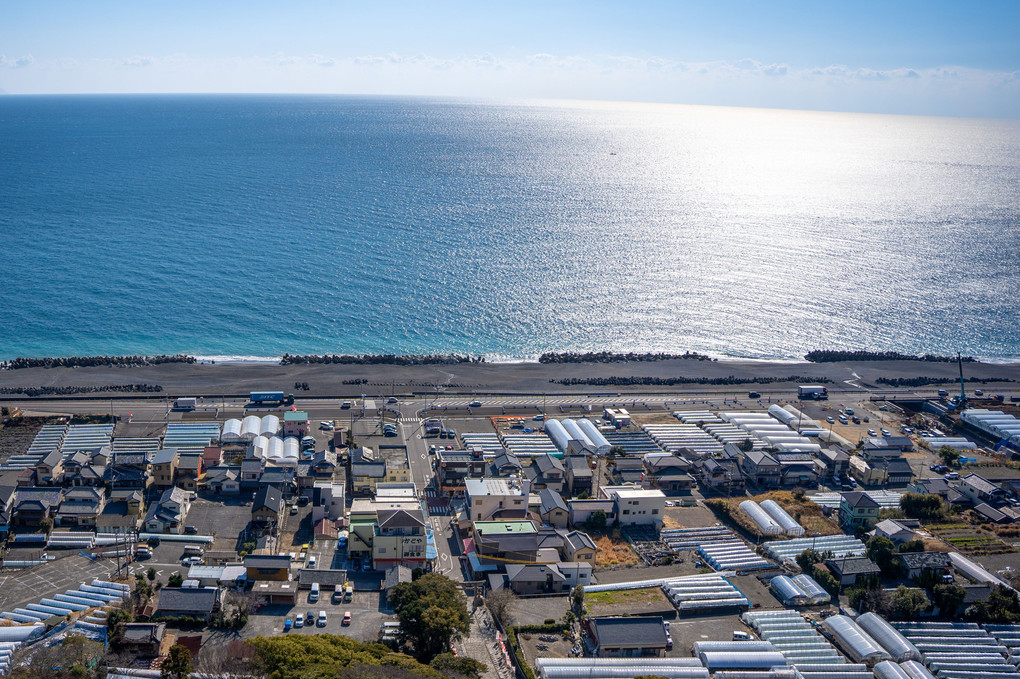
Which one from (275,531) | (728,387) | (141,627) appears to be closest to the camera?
(141,627)

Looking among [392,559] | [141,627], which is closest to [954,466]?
[392,559]

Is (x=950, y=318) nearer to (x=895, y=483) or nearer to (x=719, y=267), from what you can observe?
(x=719, y=267)

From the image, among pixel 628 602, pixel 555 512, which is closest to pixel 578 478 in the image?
pixel 555 512

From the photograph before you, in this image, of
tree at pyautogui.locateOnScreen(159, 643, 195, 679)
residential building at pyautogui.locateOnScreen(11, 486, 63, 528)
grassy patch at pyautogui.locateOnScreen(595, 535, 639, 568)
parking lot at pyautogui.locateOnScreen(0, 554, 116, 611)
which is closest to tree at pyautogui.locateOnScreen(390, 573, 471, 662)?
tree at pyautogui.locateOnScreen(159, 643, 195, 679)

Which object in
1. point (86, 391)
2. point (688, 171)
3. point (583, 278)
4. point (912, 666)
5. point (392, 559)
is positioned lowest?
point (912, 666)

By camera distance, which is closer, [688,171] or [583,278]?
[583,278]

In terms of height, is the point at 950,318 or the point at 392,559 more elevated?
the point at 950,318

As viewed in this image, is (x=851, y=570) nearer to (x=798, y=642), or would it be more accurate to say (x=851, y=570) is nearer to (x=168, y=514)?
(x=798, y=642)
